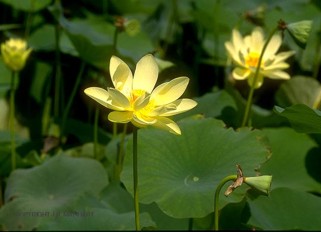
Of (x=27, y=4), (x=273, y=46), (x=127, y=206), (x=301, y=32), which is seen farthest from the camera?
(x=27, y=4)

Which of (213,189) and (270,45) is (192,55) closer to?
(270,45)

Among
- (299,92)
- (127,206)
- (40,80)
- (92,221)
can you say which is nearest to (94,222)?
(92,221)

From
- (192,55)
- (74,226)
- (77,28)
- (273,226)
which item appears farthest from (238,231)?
(192,55)

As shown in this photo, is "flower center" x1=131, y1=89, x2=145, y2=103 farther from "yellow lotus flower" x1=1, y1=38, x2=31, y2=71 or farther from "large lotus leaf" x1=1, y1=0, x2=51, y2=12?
"large lotus leaf" x1=1, y1=0, x2=51, y2=12

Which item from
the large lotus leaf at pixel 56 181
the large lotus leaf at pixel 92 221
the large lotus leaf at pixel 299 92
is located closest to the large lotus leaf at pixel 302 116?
the large lotus leaf at pixel 92 221

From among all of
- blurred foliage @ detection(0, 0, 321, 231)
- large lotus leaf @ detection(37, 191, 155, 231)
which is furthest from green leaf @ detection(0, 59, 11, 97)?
large lotus leaf @ detection(37, 191, 155, 231)

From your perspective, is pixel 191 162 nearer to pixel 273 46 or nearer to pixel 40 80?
pixel 273 46

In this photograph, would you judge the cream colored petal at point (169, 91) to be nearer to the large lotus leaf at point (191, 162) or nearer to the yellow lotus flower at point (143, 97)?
the yellow lotus flower at point (143, 97)
